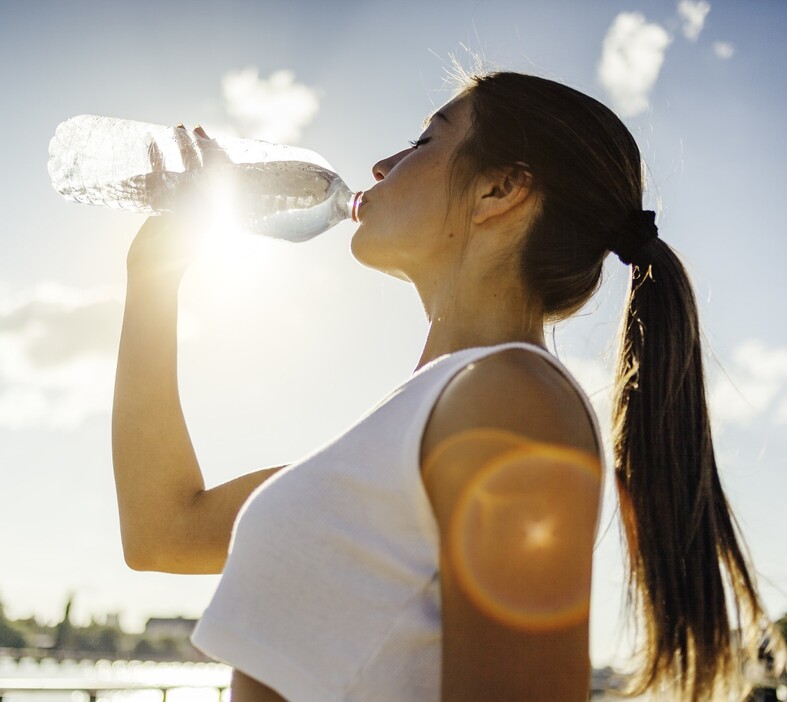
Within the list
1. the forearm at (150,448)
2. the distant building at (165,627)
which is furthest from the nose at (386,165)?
the distant building at (165,627)

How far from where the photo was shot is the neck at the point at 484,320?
1.46m

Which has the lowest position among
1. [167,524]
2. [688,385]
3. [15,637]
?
[167,524]

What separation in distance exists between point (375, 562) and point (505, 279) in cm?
69

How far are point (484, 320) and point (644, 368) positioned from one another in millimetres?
302

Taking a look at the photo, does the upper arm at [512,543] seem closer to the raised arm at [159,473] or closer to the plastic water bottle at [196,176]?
the raised arm at [159,473]

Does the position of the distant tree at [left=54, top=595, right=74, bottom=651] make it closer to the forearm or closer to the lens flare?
the forearm

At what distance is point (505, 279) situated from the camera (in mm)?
1512

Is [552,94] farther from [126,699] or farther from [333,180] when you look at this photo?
[126,699]

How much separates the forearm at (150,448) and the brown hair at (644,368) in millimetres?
810

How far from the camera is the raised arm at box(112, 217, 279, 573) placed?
5.52ft

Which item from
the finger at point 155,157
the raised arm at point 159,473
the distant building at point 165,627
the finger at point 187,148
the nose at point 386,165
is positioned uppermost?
the distant building at point 165,627

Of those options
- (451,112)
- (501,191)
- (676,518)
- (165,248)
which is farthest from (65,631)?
(676,518)

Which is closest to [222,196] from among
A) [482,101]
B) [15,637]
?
[482,101]

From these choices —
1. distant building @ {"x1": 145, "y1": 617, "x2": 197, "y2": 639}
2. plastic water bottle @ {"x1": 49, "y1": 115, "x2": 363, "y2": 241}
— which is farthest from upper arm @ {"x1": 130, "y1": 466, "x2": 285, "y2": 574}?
distant building @ {"x1": 145, "y1": 617, "x2": 197, "y2": 639}
